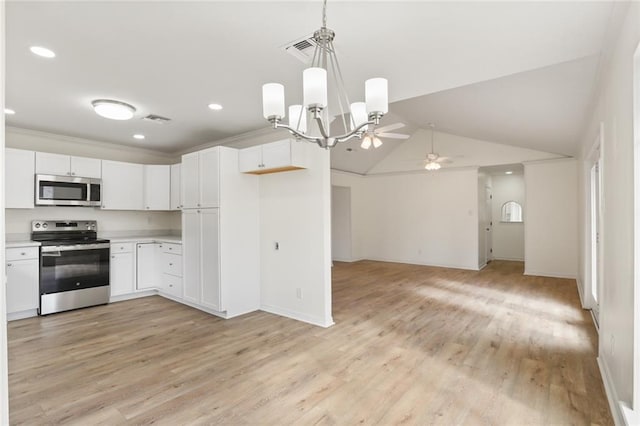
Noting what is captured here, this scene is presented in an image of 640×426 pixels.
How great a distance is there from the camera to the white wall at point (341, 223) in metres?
9.03

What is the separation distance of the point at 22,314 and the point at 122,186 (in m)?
2.15

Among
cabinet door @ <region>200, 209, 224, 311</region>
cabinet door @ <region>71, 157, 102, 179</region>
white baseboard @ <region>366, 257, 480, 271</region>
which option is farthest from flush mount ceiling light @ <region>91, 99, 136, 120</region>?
white baseboard @ <region>366, 257, 480, 271</region>

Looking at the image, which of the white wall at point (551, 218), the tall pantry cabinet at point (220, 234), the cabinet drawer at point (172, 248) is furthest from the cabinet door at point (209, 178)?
the white wall at point (551, 218)

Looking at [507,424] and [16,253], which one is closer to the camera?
[507,424]

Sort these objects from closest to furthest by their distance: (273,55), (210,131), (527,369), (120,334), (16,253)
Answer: (273,55) → (527,369) → (120,334) → (16,253) → (210,131)

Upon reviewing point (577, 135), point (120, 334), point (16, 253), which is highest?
point (577, 135)

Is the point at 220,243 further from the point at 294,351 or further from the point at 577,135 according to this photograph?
the point at 577,135

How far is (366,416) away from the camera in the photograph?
214cm

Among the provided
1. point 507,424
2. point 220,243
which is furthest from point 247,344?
point 507,424

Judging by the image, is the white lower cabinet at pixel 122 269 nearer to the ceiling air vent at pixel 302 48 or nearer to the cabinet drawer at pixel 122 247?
the cabinet drawer at pixel 122 247

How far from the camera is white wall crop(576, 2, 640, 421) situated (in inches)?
68.7

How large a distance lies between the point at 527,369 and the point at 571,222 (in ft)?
16.9

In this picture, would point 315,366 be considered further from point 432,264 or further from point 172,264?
point 432,264

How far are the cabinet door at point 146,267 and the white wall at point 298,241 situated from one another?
6.63 feet
